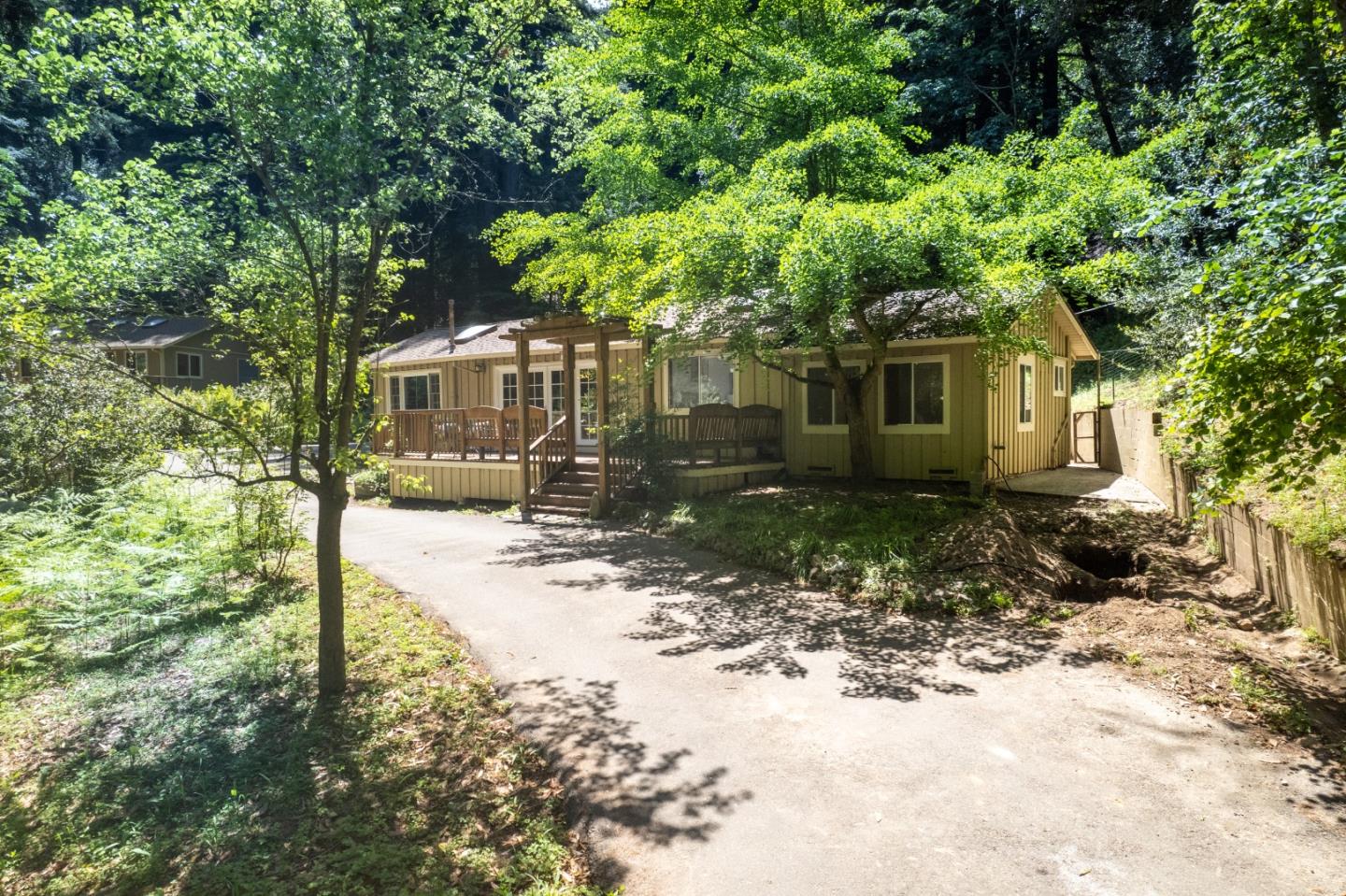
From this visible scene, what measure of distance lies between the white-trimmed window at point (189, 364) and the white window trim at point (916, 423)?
37.5 metres

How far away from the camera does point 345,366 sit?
4.79 m

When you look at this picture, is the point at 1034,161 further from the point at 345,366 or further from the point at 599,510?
the point at 345,366

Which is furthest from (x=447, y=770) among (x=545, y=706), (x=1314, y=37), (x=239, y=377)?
(x=239, y=377)

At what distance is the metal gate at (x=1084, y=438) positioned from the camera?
17953mm

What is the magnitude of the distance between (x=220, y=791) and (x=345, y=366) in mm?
2551

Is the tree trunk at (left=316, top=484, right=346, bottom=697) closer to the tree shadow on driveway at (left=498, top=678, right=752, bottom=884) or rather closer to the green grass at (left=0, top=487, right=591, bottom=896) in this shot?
the green grass at (left=0, top=487, right=591, bottom=896)

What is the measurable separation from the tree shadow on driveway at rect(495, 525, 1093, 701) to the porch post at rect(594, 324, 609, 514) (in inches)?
127

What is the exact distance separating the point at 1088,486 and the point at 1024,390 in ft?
8.07

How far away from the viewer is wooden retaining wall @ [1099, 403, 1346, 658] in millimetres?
4848

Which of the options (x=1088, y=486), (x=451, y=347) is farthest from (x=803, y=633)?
(x=451, y=347)

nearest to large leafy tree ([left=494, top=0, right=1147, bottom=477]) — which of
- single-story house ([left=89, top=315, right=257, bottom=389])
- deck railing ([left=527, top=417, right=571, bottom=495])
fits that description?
deck railing ([left=527, top=417, right=571, bottom=495])

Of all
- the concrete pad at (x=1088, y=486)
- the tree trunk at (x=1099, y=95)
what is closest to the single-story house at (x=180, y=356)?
the concrete pad at (x=1088, y=486)

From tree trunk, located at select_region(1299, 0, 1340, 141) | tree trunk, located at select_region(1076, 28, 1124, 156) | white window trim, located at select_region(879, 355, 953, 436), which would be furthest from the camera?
tree trunk, located at select_region(1076, 28, 1124, 156)

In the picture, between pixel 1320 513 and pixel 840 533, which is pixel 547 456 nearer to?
pixel 840 533
